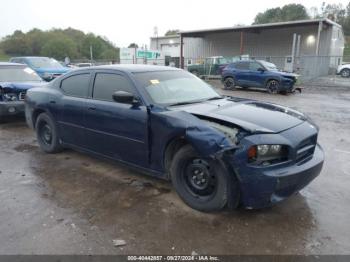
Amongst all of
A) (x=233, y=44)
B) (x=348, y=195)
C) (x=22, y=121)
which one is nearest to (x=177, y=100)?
(x=348, y=195)

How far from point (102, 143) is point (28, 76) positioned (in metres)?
5.70

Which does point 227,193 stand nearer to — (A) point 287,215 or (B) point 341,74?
(A) point 287,215

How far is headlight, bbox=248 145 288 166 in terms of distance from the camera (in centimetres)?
321

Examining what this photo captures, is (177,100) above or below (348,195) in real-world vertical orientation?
above

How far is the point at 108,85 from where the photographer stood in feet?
15.3

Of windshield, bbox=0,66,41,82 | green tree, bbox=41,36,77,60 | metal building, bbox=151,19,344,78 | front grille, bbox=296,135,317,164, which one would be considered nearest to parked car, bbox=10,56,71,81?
windshield, bbox=0,66,41,82

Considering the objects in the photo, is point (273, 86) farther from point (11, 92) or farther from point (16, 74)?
point (11, 92)

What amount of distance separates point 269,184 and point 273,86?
13.2m

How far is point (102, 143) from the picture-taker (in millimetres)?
4680

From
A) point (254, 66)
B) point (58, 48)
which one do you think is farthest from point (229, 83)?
point (58, 48)

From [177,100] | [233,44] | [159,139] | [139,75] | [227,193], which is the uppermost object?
[233,44]

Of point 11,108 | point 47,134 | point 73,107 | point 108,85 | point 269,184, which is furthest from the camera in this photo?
point 11,108

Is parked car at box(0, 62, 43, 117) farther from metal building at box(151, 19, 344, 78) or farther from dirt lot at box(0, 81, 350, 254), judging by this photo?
metal building at box(151, 19, 344, 78)

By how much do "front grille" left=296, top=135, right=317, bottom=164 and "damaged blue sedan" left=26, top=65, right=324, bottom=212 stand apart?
12 mm
